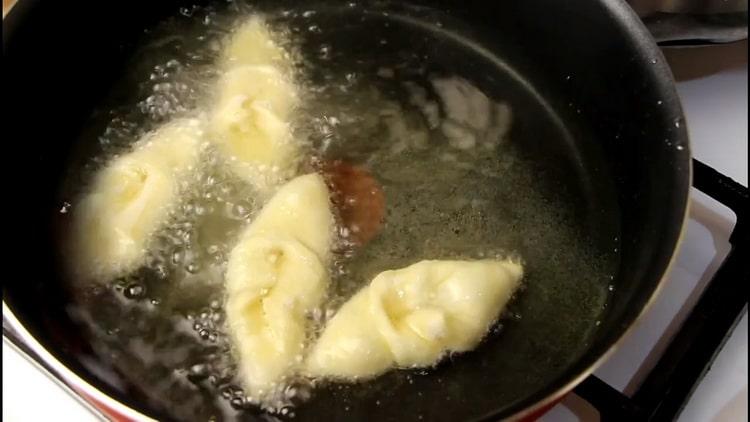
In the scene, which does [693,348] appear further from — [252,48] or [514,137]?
[252,48]

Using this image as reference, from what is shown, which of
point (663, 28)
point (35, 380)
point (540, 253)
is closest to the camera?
point (35, 380)

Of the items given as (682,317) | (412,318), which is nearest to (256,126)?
(412,318)

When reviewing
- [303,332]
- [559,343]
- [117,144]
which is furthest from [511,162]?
[117,144]

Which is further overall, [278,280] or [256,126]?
[256,126]

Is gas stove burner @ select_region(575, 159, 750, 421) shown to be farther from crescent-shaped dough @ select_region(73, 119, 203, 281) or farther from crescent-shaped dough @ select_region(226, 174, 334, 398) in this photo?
crescent-shaped dough @ select_region(73, 119, 203, 281)

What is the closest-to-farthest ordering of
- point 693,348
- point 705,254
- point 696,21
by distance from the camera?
point 693,348 < point 705,254 < point 696,21

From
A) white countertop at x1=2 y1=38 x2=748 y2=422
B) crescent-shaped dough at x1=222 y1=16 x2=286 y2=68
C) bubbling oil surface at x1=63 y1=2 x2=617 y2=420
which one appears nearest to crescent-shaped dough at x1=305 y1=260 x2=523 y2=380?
bubbling oil surface at x1=63 y1=2 x2=617 y2=420

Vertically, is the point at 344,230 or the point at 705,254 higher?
the point at 705,254

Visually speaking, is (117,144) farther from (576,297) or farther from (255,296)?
(576,297)
